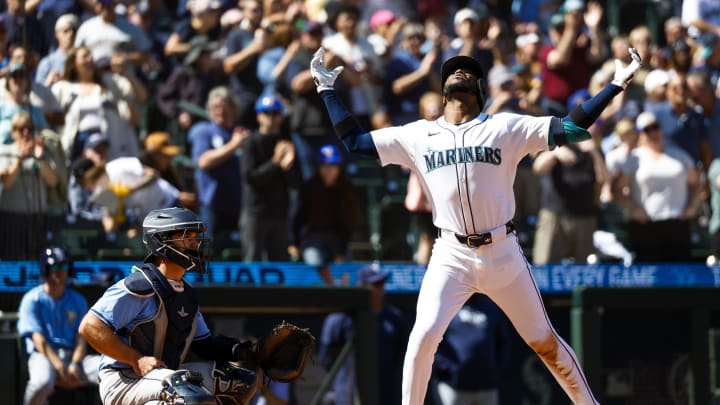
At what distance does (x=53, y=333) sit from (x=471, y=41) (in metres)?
→ 4.90

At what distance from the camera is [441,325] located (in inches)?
254

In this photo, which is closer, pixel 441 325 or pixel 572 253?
pixel 441 325

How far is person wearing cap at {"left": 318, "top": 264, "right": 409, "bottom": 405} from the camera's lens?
31.8 feet

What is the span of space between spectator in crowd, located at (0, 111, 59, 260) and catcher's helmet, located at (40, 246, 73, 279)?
14 centimetres

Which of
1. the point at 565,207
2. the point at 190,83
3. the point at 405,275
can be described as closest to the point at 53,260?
the point at 405,275

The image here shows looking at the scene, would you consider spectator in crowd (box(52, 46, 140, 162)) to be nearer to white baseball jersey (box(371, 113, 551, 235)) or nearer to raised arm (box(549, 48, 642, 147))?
→ white baseball jersey (box(371, 113, 551, 235))

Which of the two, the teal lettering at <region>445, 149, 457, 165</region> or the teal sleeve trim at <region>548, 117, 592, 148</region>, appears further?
the teal lettering at <region>445, 149, 457, 165</region>

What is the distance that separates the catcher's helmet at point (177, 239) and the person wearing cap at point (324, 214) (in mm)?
4226

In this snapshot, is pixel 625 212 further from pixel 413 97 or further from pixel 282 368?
pixel 282 368

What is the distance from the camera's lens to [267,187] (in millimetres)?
10336

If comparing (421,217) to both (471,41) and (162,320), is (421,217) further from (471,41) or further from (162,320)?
(162,320)

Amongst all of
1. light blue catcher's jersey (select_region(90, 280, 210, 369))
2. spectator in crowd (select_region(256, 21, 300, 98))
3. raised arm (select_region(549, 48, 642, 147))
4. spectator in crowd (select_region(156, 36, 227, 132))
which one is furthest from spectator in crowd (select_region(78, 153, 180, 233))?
raised arm (select_region(549, 48, 642, 147))

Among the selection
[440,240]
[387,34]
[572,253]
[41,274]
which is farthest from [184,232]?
[387,34]

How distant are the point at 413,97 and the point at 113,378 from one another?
244 inches
